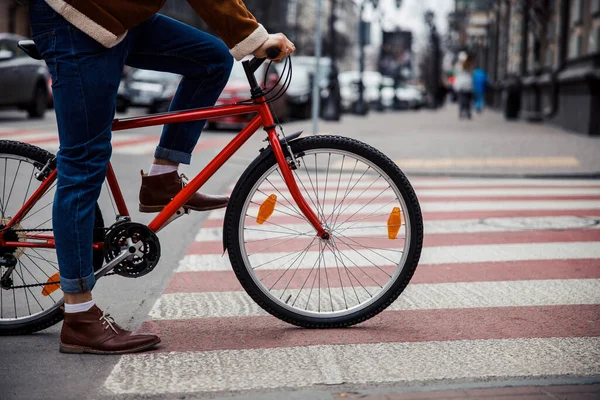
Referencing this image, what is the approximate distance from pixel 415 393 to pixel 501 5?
4040 centimetres

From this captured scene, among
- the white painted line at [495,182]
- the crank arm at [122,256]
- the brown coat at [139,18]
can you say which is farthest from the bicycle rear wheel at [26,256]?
the white painted line at [495,182]

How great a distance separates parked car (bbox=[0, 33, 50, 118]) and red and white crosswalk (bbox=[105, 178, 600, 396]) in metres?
13.0

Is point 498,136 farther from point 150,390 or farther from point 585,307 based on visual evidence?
point 150,390

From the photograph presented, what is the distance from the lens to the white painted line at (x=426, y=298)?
4023 millimetres

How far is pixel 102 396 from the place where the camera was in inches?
115

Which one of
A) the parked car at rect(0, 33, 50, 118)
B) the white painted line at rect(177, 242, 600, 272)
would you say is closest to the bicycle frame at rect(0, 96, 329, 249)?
the white painted line at rect(177, 242, 600, 272)

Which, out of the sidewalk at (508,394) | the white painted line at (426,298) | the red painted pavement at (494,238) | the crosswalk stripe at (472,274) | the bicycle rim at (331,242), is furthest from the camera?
the red painted pavement at (494,238)

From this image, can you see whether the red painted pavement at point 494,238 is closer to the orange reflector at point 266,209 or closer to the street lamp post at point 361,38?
the orange reflector at point 266,209

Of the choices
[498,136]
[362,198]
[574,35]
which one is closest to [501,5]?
[574,35]

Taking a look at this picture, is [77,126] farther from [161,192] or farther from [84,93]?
[161,192]

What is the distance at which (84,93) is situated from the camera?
327cm

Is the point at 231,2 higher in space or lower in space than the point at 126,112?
higher

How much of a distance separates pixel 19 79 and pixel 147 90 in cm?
630

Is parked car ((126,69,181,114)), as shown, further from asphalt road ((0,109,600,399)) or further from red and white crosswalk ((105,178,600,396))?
red and white crosswalk ((105,178,600,396))
